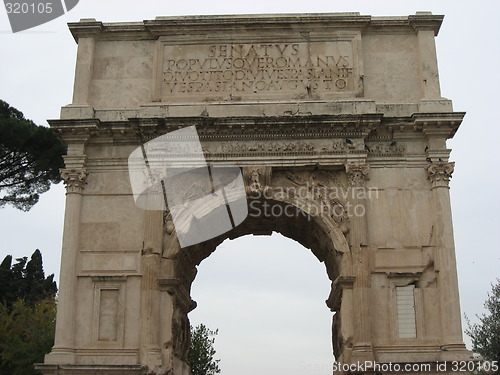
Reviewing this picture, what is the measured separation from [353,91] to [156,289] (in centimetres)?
532

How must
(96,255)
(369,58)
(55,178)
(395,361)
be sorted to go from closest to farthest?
(395,361) < (96,255) < (369,58) < (55,178)

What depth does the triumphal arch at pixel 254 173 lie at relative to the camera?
1348 centimetres

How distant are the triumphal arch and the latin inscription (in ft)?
0.09

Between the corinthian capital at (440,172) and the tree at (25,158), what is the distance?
488 inches

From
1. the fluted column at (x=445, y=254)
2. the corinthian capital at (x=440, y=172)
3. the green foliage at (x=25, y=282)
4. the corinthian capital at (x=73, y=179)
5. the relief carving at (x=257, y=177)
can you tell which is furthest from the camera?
the green foliage at (x=25, y=282)

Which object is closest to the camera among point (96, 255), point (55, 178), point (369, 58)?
point (96, 255)

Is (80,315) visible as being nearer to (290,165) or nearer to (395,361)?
(290,165)

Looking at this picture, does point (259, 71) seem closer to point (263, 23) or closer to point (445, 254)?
point (263, 23)

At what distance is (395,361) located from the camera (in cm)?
1305

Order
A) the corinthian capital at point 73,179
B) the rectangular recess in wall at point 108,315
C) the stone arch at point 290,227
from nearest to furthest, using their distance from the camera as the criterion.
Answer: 1. the rectangular recess in wall at point 108,315
2. the stone arch at point 290,227
3. the corinthian capital at point 73,179

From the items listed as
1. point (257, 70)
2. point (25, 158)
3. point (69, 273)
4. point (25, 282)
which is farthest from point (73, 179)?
point (25, 282)

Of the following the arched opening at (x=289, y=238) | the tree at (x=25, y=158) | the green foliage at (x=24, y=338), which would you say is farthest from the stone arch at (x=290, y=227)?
the tree at (x=25, y=158)

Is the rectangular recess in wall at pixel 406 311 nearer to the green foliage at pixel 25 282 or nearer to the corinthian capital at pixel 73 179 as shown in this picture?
the corinthian capital at pixel 73 179

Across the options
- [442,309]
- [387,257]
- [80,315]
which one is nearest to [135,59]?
[80,315]
